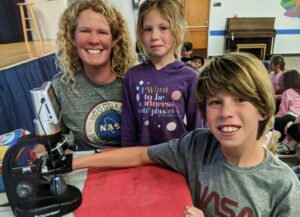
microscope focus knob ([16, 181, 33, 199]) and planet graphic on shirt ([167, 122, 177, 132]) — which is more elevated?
microscope focus knob ([16, 181, 33, 199])

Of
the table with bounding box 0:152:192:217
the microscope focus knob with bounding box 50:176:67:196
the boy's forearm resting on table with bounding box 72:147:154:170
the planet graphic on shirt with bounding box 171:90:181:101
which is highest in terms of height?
the planet graphic on shirt with bounding box 171:90:181:101

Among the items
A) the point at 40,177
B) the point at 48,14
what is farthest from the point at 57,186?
the point at 48,14

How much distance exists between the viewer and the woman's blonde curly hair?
1338 millimetres

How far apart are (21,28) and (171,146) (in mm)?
7220

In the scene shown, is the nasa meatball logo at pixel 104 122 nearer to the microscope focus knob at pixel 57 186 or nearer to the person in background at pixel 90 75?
the person in background at pixel 90 75

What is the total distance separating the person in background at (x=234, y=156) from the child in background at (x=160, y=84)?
0.27 m

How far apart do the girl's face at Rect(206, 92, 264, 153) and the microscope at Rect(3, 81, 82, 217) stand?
0.48 meters

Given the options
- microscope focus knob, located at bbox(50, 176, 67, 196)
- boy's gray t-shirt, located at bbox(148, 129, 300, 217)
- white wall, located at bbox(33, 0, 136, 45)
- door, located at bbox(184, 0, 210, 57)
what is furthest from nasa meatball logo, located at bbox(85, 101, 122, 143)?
door, located at bbox(184, 0, 210, 57)

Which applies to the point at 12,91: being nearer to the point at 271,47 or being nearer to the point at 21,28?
the point at 21,28

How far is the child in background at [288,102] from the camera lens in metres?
3.11

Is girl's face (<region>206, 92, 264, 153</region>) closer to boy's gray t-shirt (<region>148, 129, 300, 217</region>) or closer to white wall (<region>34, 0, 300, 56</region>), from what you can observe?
boy's gray t-shirt (<region>148, 129, 300, 217</region>)

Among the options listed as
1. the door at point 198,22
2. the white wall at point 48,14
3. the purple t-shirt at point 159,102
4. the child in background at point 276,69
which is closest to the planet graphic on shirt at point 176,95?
the purple t-shirt at point 159,102

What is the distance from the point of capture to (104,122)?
4.38 ft

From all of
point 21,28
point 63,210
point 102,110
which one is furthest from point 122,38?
point 21,28
